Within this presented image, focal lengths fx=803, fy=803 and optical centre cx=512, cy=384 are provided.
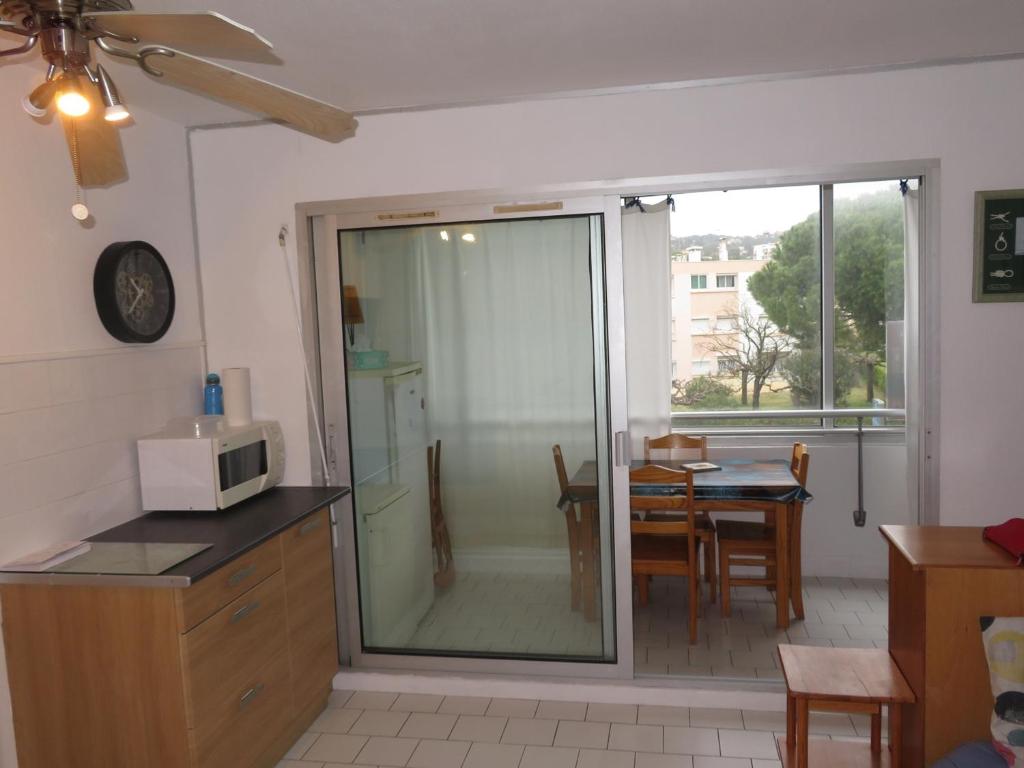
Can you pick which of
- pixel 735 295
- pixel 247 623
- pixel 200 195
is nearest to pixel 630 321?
pixel 735 295

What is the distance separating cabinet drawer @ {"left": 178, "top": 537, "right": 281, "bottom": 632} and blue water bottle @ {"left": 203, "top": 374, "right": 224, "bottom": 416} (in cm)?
84

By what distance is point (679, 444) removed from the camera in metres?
4.80

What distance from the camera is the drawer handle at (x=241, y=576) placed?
2.62 metres

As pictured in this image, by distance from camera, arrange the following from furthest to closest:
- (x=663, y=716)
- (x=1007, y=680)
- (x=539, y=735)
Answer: (x=663, y=716)
(x=539, y=735)
(x=1007, y=680)

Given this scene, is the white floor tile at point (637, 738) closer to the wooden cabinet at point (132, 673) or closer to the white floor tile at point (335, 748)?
the white floor tile at point (335, 748)

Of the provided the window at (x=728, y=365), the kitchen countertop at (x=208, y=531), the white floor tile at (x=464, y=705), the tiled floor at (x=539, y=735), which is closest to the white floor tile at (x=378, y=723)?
the tiled floor at (x=539, y=735)

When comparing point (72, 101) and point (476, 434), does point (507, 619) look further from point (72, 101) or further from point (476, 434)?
point (72, 101)

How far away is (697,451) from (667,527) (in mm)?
1003

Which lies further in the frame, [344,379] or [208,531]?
[344,379]

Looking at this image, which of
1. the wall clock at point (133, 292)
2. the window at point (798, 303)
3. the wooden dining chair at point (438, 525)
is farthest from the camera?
the window at point (798, 303)

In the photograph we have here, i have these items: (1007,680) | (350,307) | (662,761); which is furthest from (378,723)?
(1007,680)

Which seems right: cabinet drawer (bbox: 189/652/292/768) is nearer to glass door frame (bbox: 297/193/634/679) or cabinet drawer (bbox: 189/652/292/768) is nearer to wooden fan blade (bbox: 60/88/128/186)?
glass door frame (bbox: 297/193/634/679)

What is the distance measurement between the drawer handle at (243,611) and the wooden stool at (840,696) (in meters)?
1.74

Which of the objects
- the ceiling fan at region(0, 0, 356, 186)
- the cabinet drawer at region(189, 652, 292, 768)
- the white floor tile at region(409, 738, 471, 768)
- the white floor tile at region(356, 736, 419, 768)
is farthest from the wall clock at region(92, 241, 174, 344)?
the white floor tile at region(409, 738, 471, 768)
